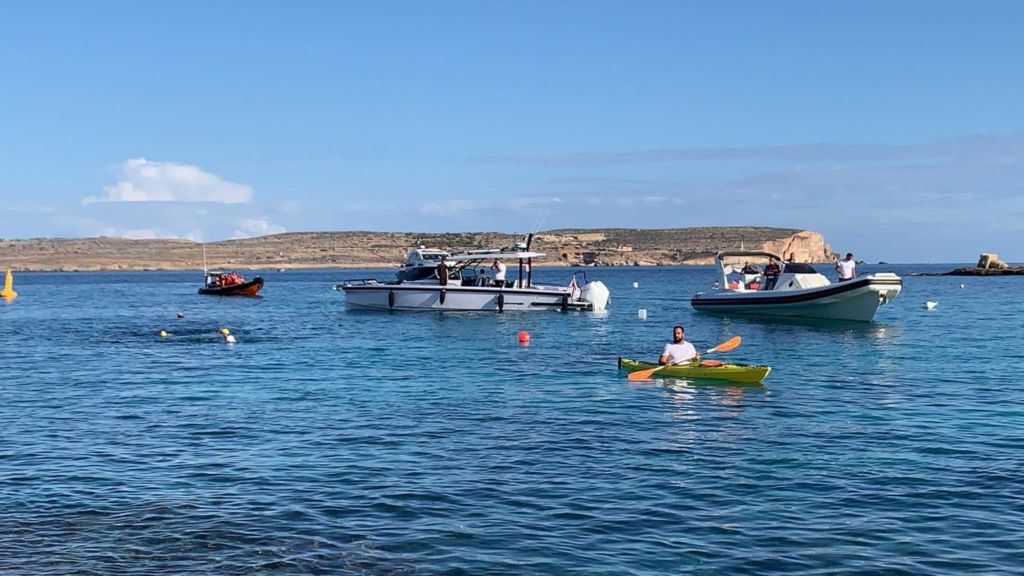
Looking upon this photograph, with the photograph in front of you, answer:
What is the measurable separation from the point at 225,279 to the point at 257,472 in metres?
66.8

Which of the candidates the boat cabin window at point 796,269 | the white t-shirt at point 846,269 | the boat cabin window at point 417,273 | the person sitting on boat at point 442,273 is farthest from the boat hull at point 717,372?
the boat cabin window at point 417,273

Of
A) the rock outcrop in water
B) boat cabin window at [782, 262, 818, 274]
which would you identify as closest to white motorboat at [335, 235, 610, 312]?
boat cabin window at [782, 262, 818, 274]

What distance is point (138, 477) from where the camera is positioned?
45.6 ft

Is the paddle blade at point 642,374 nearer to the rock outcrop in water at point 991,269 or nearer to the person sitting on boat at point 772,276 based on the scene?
the person sitting on boat at point 772,276

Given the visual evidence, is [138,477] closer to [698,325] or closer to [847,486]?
[847,486]

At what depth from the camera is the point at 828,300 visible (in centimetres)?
4334

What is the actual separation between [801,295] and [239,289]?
4713cm

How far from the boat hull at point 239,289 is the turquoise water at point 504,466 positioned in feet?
150

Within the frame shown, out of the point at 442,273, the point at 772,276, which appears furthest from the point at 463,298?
the point at 772,276

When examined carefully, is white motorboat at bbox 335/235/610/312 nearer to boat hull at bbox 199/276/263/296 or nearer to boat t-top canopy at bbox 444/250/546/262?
boat t-top canopy at bbox 444/250/546/262

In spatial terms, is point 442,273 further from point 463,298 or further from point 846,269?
point 846,269

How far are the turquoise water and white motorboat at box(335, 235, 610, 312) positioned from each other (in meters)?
17.9

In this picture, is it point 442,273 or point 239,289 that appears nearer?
point 442,273

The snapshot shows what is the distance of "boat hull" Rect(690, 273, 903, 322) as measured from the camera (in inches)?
1646
